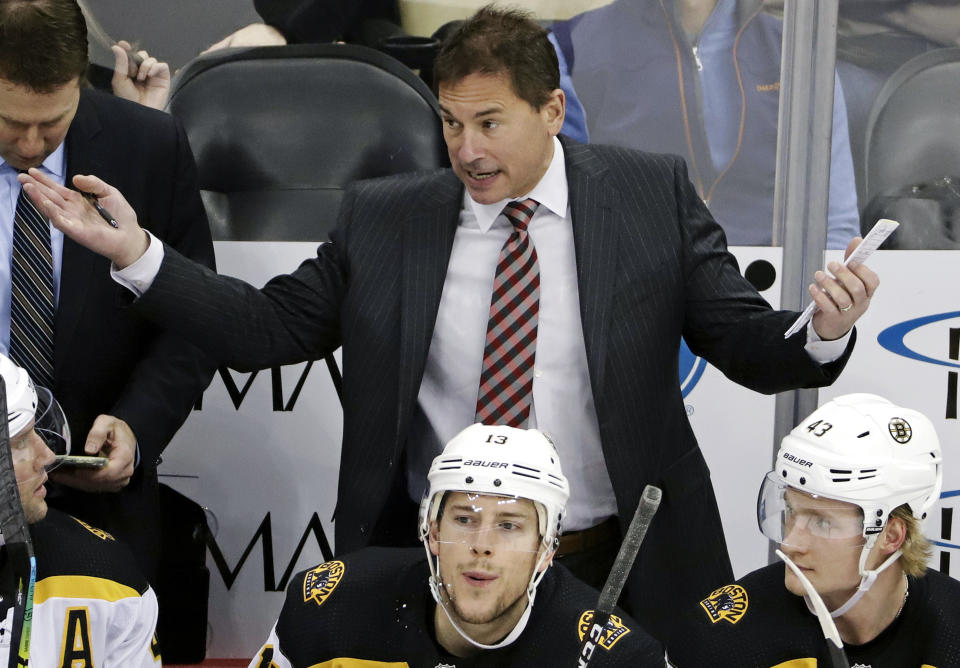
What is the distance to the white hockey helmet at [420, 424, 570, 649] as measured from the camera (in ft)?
7.57

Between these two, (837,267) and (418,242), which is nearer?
(837,267)

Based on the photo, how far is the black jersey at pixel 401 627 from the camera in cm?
227

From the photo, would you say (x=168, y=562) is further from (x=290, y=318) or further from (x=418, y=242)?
(x=418, y=242)

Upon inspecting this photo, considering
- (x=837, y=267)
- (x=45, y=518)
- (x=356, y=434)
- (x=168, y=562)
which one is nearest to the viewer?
(x=837, y=267)

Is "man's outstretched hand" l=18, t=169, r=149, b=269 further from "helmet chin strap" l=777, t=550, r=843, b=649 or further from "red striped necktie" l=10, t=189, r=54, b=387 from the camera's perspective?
"helmet chin strap" l=777, t=550, r=843, b=649

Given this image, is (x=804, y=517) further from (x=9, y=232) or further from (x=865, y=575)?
(x=9, y=232)

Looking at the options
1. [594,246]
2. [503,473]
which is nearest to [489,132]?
[594,246]

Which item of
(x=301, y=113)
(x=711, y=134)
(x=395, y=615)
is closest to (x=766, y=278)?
(x=711, y=134)

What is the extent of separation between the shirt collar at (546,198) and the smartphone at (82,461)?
→ 2.97 ft

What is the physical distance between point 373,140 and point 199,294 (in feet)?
3.92

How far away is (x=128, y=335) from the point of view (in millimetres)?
2852

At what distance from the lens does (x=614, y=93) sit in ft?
11.8

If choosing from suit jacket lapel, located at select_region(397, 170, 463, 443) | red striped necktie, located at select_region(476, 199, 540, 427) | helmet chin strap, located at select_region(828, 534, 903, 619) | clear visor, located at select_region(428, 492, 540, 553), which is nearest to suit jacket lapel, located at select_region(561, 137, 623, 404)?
red striped necktie, located at select_region(476, 199, 540, 427)

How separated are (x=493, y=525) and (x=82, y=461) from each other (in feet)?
2.77
